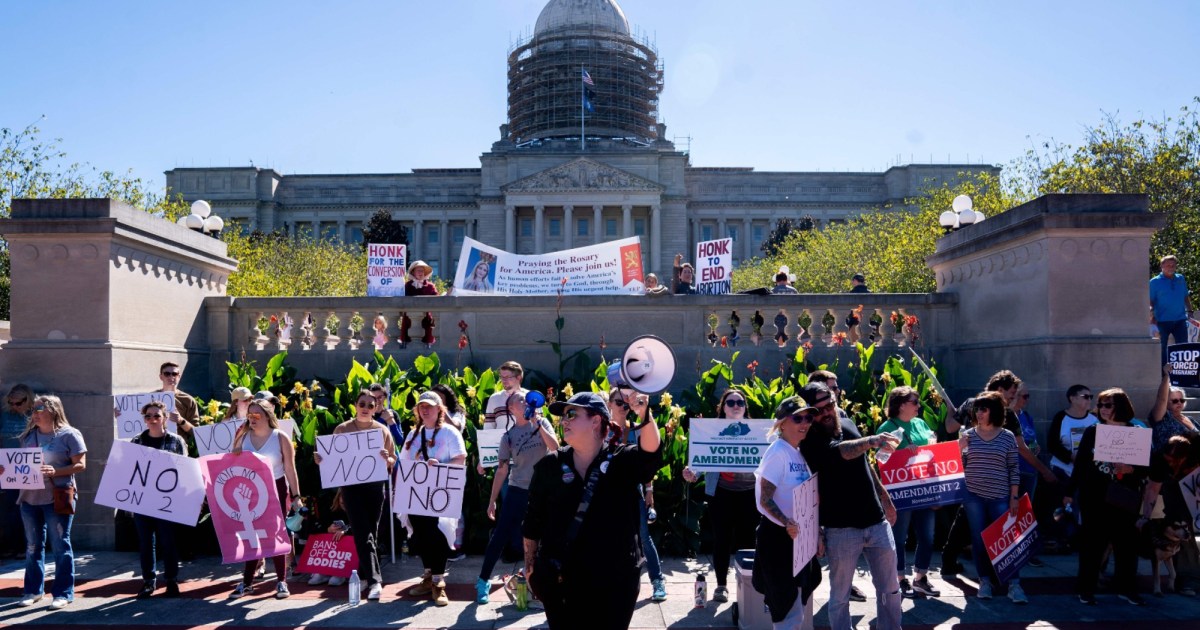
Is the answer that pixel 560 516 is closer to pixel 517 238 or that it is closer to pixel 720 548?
pixel 720 548

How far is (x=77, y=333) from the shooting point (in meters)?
10.4

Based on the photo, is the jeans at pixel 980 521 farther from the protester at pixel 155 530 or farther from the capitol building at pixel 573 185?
the capitol building at pixel 573 185

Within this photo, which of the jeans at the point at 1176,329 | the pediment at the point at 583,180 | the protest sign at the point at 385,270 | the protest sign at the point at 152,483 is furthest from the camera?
the pediment at the point at 583,180

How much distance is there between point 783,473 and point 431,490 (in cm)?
348

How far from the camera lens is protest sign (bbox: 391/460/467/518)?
821 cm

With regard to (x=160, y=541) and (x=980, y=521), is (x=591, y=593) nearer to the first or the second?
(x=980, y=521)

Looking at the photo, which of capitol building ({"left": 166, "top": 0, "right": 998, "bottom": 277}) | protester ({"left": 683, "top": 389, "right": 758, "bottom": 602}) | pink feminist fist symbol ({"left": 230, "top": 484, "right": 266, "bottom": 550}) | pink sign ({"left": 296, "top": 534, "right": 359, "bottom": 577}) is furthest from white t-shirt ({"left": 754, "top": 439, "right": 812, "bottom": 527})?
capitol building ({"left": 166, "top": 0, "right": 998, "bottom": 277})

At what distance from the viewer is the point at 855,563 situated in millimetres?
6266

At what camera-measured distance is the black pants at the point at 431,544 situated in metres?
8.18

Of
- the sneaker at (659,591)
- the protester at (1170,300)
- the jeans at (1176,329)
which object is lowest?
the sneaker at (659,591)

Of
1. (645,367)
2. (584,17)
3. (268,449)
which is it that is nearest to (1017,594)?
(645,367)

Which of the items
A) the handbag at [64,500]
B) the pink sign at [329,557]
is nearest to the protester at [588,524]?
the pink sign at [329,557]

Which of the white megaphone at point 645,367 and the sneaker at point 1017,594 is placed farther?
the sneaker at point 1017,594

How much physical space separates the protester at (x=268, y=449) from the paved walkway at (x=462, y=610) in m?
0.19
